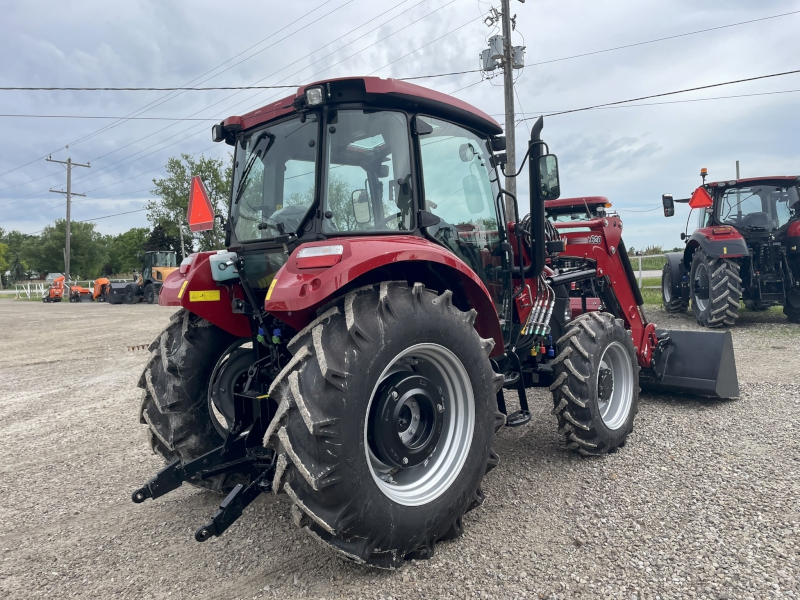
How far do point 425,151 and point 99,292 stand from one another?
29471 mm

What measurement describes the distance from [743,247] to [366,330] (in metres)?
8.89

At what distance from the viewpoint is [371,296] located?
2578 mm

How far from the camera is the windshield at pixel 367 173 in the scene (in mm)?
2840

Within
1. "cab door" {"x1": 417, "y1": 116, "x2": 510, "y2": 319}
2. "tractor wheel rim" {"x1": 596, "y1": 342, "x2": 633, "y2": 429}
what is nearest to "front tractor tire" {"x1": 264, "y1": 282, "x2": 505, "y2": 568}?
"cab door" {"x1": 417, "y1": 116, "x2": 510, "y2": 319}

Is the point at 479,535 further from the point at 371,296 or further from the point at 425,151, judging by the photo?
the point at 425,151

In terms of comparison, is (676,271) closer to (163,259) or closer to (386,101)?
(386,101)

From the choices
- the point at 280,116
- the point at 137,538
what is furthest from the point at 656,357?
the point at 137,538

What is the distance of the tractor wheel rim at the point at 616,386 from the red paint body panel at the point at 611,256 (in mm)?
751

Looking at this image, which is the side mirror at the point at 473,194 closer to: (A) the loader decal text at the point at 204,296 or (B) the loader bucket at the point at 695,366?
(A) the loader decal text at the point at 204,296

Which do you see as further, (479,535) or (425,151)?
(425,151)

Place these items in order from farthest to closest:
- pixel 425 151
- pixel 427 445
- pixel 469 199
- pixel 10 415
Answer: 1. pixel 10 415
2. pixel 469 199
3. pixel 425 151
4. pixel 427 445

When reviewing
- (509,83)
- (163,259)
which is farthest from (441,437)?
(163,259)

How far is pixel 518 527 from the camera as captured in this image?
9.57 ft

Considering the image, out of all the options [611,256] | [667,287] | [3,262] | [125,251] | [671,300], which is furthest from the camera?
[3,262]
